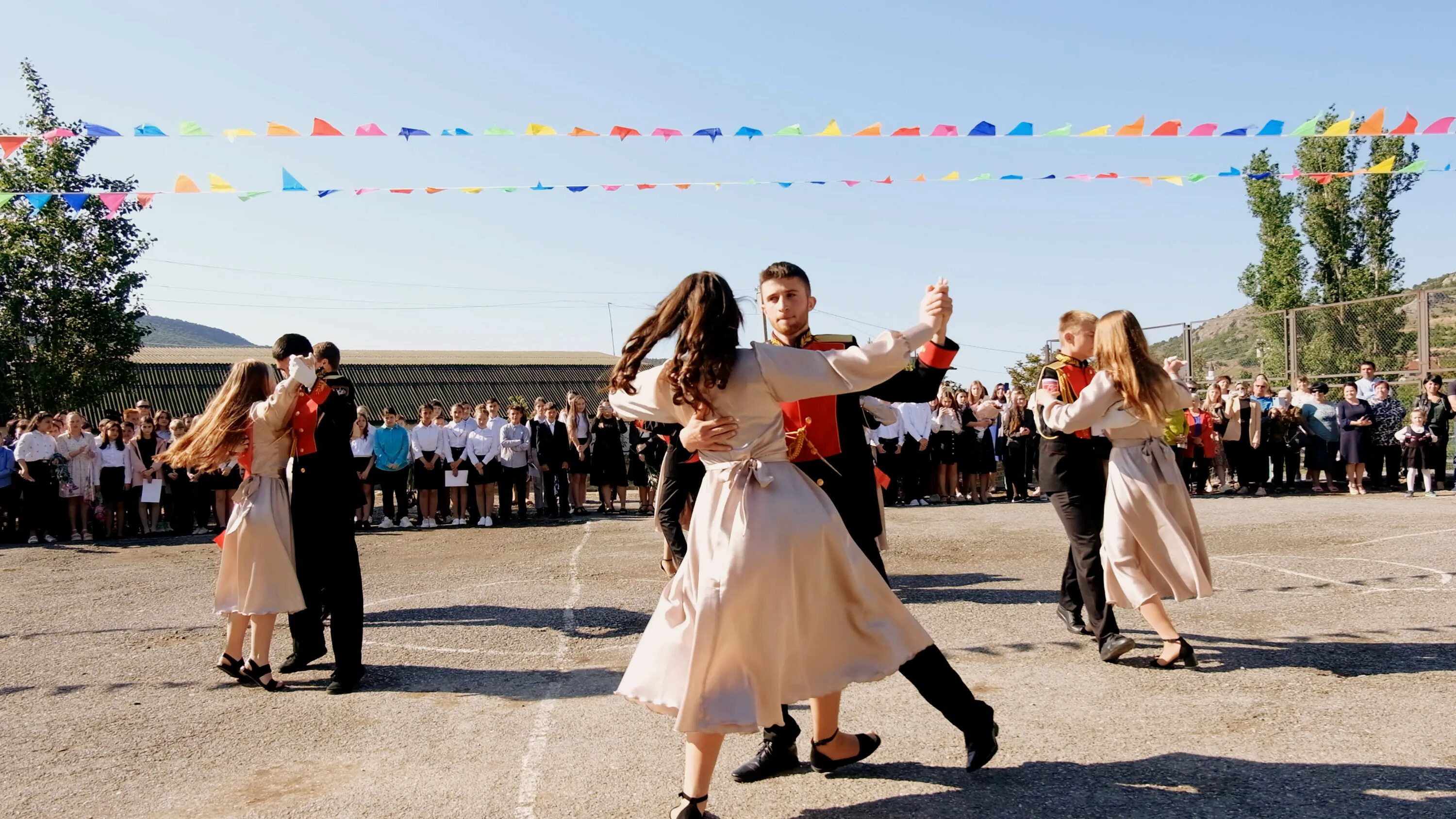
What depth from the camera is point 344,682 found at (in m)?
5.72

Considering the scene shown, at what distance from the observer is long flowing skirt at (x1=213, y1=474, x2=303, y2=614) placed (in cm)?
583

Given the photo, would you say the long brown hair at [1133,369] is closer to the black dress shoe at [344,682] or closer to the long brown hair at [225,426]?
the black dress shoe at [344,682]

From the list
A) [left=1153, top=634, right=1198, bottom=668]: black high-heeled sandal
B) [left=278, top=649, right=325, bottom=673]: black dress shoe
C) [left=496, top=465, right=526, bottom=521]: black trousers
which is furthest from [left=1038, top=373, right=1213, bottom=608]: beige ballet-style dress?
[left=496, top=465, right=526, bottom=521]: black trousers

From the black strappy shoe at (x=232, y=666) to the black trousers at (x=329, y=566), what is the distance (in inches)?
13.9

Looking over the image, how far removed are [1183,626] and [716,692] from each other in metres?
4.20

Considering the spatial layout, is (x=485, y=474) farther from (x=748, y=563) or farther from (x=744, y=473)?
(x=748, y=563)

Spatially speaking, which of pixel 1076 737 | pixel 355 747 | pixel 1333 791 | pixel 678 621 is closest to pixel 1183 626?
pixel 1076 737

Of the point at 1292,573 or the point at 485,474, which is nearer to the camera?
the point at 1292,573

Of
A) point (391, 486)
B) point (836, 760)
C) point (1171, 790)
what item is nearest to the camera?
point (1171, 790)

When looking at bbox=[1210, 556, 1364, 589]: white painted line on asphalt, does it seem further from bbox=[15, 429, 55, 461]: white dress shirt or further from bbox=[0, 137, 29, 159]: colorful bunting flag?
bbox=[15, 429, 55, 461]: white dress shirt

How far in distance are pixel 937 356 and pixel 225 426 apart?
4.08m

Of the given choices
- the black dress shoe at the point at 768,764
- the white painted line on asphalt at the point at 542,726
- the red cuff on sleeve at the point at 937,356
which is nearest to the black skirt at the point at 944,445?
the white painted line on asphalt at the point at 542,726

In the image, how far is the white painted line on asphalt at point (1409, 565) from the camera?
7.96 metres

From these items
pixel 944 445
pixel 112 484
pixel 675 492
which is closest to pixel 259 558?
pixel 675 492
